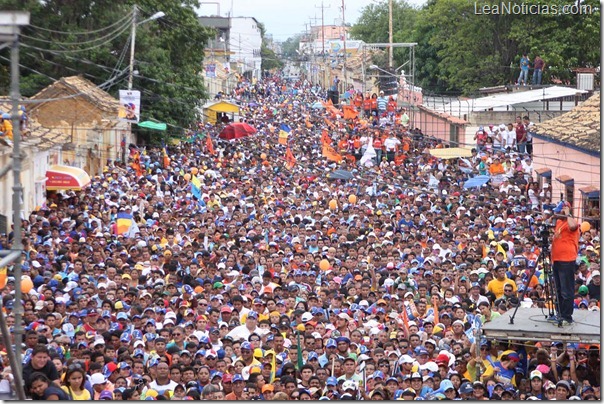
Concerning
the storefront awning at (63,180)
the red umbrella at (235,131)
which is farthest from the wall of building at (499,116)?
the storefront awning at (63,180)

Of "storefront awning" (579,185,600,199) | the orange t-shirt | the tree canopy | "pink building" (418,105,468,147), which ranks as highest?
the tree canopy

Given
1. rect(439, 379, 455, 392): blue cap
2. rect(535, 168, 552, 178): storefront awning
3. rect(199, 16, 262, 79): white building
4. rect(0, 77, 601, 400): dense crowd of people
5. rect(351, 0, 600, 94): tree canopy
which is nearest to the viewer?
rect(439, 379, 455, 392): blue cap

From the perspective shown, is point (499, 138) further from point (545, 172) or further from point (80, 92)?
point (80, 92)

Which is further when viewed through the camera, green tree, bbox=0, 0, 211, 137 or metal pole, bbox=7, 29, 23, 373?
green tree, bbox=0, 0, 211, 137

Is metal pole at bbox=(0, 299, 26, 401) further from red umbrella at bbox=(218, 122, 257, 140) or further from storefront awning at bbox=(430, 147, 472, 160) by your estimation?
red umbrella at bbox=(218, 122, 257, 140)

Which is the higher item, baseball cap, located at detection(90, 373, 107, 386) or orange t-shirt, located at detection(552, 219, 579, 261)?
orange t-shirt, located at detection(552, 219, 579, 261)

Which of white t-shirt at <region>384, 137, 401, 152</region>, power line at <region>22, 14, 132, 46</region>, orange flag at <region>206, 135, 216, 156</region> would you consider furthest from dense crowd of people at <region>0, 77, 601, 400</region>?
power line at <region>22, 14, 132, 46</region>

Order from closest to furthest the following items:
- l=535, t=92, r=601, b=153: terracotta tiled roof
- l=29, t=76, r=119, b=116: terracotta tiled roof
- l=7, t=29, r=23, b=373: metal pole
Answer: l=7, t=29, r=23, b=373: metal pole, l=535, t=92, r=601, b=153: terracotta tiled roof, l=29, t=76, r=119, b=116: terracotta tiled roof
